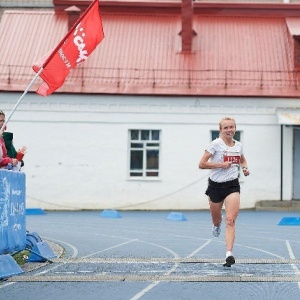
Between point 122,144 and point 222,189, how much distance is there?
23.3 metres

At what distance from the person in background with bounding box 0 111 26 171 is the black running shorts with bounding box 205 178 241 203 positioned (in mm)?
2735

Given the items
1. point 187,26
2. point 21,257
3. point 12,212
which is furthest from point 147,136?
point 12,212

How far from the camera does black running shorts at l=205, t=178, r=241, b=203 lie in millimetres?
13422

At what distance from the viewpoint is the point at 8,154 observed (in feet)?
47.4

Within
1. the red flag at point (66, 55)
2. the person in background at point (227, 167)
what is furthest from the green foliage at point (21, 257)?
the red flag at point (66, 55)

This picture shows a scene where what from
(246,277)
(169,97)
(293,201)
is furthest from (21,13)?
(246,277)

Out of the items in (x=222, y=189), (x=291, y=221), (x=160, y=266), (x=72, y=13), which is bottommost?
(x=160, y=266)

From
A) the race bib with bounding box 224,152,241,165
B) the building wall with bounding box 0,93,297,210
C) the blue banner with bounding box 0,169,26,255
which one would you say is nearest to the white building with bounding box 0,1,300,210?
the building wall with bounding box 0,93,297,210

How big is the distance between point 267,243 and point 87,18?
553 centimetres

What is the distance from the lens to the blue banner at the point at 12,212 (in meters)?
12.4

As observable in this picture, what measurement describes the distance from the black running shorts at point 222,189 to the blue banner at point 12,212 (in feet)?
8.89

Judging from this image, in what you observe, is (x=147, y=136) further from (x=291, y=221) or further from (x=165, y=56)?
(x=291, y=221)

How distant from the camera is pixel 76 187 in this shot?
36469 mm

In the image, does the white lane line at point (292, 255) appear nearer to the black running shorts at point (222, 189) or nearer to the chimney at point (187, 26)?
the black running shorts at point (222, 189)
